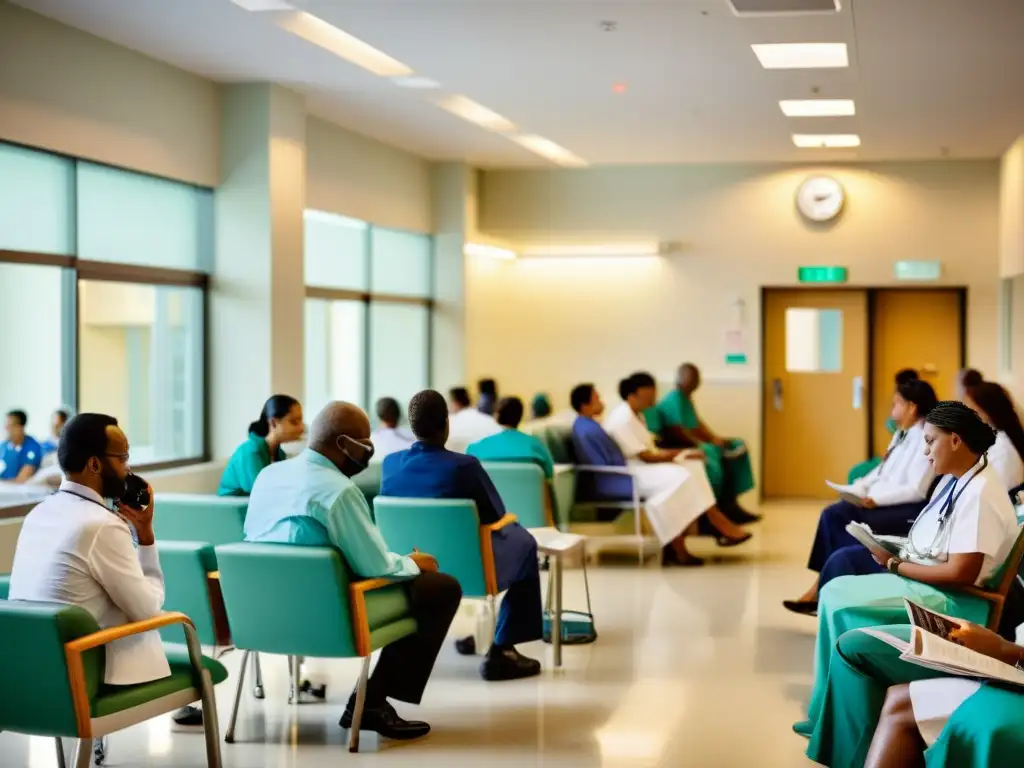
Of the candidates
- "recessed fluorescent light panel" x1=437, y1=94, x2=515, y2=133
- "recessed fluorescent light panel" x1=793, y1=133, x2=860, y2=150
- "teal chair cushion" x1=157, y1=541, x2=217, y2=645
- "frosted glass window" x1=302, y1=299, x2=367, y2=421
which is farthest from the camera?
"recessed fluorescent light panel" x1=793, y1=133, x2=860, y2=150

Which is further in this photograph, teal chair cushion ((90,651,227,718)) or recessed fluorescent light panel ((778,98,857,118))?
recessed fluorescent light panel ((778,98,857,118))

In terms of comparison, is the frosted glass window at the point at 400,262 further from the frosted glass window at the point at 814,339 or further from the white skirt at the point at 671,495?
the frosted glass window at the point at 814,339

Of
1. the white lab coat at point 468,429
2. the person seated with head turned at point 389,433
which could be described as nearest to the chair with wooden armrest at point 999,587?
the person seated with head turned at point 389,433

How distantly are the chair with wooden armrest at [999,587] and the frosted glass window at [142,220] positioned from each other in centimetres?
573

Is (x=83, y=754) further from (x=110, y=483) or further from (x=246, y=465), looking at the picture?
(x=246, y=465)

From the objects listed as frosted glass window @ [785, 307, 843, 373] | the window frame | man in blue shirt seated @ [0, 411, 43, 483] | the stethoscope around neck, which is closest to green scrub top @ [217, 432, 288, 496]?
man in blue shirt seated @ [0, 411, 43, 483]

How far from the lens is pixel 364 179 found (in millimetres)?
11922

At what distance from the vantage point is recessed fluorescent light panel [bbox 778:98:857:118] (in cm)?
1007

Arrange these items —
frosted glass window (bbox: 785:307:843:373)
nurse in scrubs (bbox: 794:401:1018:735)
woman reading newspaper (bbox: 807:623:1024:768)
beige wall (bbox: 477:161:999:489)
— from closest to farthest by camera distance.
→ woman reading newspaper (bbox: 807:623:1024:768)
nurse in scrubs (bbox: 794:401:1018:735)
beige wall (bbox: 477:161:999:489)
frosted glass window (bbox: 785:307:843:373)

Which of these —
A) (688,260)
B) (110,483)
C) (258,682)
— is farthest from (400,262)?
(110,483)

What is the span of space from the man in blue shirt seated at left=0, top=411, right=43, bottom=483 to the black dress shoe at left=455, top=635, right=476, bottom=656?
2.80m

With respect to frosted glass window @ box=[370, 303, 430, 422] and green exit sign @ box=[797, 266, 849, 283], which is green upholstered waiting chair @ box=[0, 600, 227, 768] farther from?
green exit sign @ box=[797, 266, 849, 283]

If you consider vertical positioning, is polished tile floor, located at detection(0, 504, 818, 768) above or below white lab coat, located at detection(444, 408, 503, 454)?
below

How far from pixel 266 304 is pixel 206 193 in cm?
94
